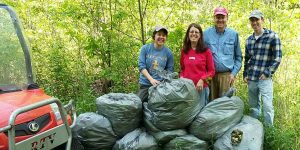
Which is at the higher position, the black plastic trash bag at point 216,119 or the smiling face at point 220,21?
the smiling face at point 220,21

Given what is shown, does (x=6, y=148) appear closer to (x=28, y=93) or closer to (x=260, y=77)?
(x=28, y=93)

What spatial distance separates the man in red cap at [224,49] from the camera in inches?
163

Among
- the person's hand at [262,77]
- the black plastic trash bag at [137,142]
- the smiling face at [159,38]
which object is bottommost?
the black plastic trash bag at [137,142]

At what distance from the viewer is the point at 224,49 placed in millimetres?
4156

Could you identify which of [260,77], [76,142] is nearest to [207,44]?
[260,77]

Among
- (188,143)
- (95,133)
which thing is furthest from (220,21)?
(95,133)

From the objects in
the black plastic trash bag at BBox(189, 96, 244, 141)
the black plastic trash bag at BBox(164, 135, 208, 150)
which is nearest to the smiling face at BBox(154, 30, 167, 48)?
the black plastic trash bag at BBox(189, 96, 244, 141)

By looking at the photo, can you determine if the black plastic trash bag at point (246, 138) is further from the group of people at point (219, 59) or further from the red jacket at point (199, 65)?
the red jacket at point (199, 65)

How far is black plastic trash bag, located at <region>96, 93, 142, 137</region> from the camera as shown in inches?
153

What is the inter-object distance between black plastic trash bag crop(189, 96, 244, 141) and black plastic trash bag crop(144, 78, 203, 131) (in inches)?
4.2

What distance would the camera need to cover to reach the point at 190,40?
411cm

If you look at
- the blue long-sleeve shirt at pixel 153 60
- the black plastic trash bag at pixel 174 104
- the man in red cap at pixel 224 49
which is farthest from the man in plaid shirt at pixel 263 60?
the blue long-sleeve shirt at pixel 153 60

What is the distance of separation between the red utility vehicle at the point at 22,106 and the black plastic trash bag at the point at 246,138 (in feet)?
5.42

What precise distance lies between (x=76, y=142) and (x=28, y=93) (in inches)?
31.6
